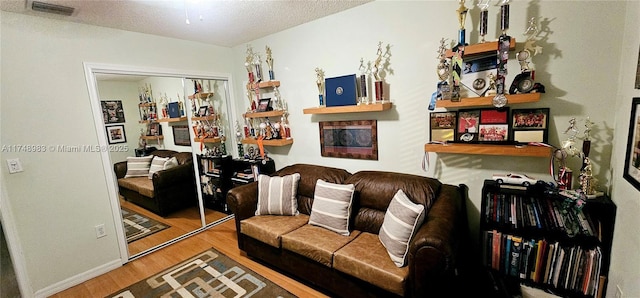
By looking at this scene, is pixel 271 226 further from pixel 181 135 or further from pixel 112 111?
pixel 112 111

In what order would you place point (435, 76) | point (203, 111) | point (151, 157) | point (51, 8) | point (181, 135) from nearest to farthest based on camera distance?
point (51, 8), point (435, 76), point (151, 157), point (181, 135), point (203, 111)

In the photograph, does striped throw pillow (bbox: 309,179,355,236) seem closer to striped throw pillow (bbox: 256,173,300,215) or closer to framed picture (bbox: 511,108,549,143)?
striped throw pillow (bbox: 256,173,300,215)

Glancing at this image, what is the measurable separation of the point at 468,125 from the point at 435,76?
1.61ft

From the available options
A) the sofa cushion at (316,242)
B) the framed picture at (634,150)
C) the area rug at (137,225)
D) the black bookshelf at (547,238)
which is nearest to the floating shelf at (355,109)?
the black bookshelf at (547,238)

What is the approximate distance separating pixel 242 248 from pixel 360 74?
2.16 metres

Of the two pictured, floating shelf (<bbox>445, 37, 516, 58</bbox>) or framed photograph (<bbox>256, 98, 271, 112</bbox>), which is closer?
floating shelf (<bbox>445, 37, 516, 58</bbox>)

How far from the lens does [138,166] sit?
2900 millimetres

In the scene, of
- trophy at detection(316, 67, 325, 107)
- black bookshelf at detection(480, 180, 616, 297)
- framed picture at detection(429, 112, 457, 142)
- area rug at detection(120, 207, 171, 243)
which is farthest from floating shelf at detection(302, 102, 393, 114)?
area rug at detection(120, 207, 171, 243)

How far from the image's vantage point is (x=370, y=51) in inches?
96.7

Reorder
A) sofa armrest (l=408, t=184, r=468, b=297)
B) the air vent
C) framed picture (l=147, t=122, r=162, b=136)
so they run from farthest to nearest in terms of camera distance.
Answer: framed picture (l=147, t=122, r=162, b=136) → the air vent → sofa armrest (l=408, t=184, r=468, b=297)

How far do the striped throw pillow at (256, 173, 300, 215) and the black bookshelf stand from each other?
1691mm

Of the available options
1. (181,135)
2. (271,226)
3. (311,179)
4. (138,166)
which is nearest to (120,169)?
(138,166)

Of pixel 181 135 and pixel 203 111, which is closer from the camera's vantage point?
pixel 181 135

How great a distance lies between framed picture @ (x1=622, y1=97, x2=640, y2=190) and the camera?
126 cm
